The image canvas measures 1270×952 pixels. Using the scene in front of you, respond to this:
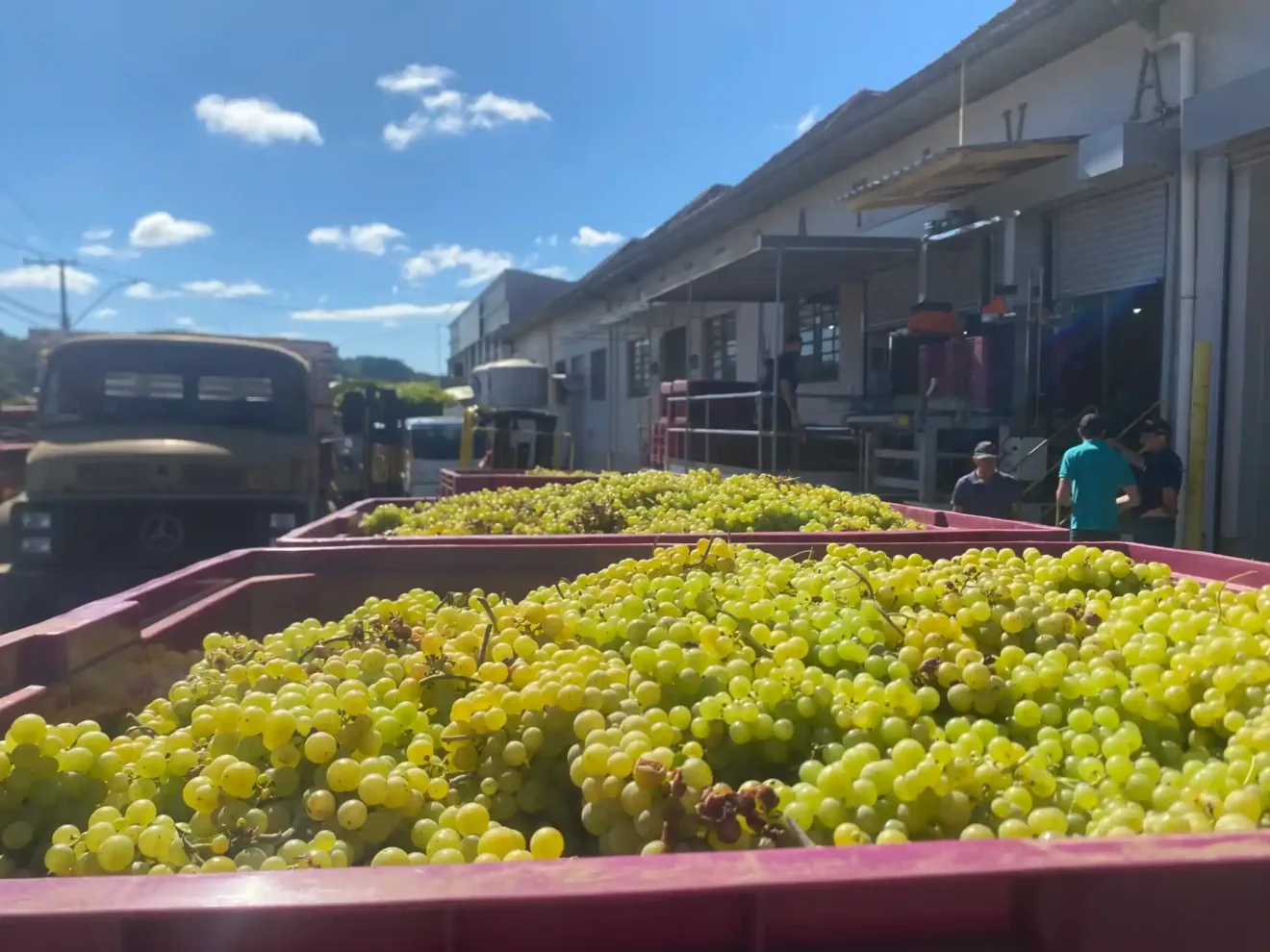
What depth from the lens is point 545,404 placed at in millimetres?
26891

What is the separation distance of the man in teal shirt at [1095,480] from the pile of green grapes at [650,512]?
238cm

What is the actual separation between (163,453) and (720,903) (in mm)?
6706

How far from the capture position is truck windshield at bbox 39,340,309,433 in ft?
24.2

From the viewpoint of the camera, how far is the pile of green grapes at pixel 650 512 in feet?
13.2

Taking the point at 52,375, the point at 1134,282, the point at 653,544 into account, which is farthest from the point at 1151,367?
the point at 52,375

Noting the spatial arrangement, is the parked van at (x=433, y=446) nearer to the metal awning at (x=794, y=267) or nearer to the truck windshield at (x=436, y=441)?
the truck windshield at (x=436, y=441)

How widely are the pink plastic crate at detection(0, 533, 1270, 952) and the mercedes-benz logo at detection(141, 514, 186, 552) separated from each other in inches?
249

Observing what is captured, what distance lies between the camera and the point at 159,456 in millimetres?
6633

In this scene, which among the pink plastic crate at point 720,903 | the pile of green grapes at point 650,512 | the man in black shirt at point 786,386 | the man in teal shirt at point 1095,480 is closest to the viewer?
the pink plastic crate at point 720,903

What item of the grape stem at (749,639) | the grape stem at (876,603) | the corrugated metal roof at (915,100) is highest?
the corrugated metal roof at (915,100)

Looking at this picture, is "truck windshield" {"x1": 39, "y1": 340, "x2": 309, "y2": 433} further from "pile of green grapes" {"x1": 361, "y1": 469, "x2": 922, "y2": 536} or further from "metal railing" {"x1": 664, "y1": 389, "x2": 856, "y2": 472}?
"metal railing" {"x1": 664, "y1": 389, "x2": 856, "y2": 472}

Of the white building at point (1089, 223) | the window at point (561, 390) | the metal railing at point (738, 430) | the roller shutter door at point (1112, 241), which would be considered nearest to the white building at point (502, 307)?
the window at point (561, 390)

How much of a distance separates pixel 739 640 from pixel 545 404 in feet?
83.1

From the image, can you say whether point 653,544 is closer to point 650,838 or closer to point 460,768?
point 460,768
